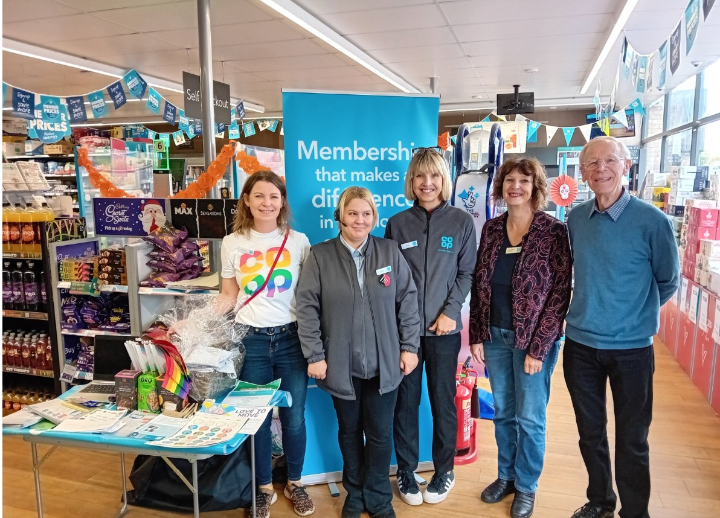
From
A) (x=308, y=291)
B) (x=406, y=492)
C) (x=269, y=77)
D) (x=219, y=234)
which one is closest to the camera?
(x=308, y=291)

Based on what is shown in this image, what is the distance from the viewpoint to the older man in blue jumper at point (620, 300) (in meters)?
2.13

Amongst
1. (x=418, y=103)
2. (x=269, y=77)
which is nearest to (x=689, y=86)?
(x=269, y=77)

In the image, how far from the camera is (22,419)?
2.10 meters

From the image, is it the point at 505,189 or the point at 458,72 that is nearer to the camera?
the point at 505,189

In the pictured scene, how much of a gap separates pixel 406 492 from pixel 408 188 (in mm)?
1518

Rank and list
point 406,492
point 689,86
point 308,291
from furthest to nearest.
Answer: point 689,86 → point 406,492 → point 308,291

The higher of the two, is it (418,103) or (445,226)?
(418,103)

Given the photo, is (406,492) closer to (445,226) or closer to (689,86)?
(445,226)

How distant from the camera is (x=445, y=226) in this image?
2.45 metres

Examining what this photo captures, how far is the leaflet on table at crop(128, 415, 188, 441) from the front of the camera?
77.9 inches

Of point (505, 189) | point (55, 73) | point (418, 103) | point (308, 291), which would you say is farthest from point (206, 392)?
point (55, 73)

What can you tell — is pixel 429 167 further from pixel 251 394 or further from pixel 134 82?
pixel 134 82

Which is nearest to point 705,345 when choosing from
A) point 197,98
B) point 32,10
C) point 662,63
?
point 662,63

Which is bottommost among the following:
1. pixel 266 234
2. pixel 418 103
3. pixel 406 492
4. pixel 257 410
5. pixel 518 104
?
pixel 406 492
